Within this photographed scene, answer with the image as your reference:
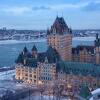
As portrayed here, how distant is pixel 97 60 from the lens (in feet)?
113

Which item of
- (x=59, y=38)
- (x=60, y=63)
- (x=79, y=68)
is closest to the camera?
(x=79, y=68)

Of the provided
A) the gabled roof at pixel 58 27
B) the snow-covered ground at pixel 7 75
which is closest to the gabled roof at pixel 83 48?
the gabled roof at pixel 58 27

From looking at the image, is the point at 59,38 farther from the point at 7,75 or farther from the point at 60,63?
the point at 7,75

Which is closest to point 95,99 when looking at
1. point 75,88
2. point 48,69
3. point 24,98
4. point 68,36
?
point 24,98

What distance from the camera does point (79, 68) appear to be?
29.8 meters

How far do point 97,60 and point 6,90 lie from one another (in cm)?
1012

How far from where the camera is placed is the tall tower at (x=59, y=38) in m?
35.5

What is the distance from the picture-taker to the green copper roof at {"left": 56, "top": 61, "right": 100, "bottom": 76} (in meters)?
29.1

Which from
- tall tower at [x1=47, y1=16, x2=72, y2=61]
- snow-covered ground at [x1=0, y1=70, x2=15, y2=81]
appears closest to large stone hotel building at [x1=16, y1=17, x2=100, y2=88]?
tall tower at [x1=47, y1=16, x2=72, y2=61]

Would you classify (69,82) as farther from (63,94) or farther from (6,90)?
(6,90)

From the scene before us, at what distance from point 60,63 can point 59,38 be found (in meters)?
5.15

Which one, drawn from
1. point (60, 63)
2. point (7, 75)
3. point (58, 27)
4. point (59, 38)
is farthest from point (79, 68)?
point (7, 75)

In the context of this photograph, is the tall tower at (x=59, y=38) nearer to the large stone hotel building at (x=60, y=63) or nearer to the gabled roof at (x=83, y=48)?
the large stone hotel building at (x=60, y=63)

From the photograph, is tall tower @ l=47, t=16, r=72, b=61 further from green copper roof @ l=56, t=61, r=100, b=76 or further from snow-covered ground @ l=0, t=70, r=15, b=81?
green copper roof @ l=56, t=61, r=100, b=76
